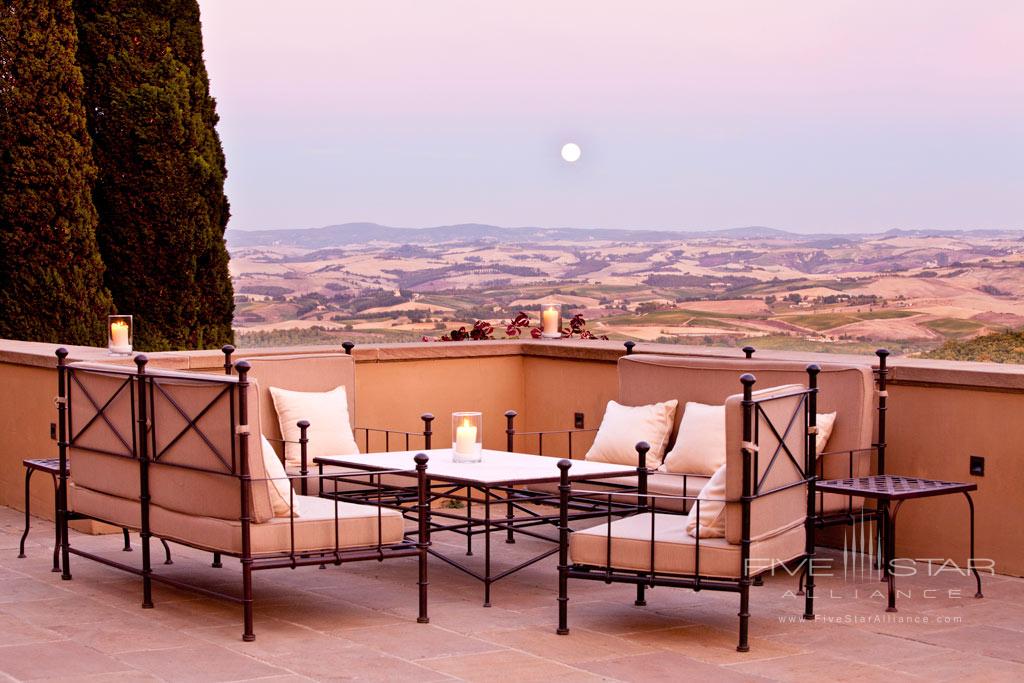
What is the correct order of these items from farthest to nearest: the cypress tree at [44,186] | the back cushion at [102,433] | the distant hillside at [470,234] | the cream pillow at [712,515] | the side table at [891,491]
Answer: the distant hillside at [470,234] < the cypress tree at [44,186] < the back cushion at [102,433] < the side table at [891,491] < the cream pillow at [712,515]

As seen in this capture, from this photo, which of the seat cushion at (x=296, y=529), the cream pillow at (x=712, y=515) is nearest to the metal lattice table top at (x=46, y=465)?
the seat cushion at (x=296, y=529)

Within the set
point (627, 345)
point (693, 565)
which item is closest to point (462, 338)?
point (627, 345)

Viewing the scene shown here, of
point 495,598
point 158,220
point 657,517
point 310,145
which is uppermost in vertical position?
point 310,145

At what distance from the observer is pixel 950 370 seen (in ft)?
22.5

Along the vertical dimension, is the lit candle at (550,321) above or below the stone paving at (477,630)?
above

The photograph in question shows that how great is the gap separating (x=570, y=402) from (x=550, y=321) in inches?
27.3

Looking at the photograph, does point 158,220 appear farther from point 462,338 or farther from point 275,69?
point 275,69

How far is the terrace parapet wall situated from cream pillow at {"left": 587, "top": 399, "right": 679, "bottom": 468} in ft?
2.12

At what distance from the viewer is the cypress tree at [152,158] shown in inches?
519

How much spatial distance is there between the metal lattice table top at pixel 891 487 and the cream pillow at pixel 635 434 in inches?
42.5

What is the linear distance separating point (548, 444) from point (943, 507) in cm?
296

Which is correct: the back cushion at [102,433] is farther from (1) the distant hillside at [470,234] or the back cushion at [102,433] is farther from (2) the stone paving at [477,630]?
(1) the distant hillside at [470,234]

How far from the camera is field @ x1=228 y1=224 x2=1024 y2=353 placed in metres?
15.9

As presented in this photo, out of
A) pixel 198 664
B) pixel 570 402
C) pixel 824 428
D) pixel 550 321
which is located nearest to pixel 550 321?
pixel 550 321
